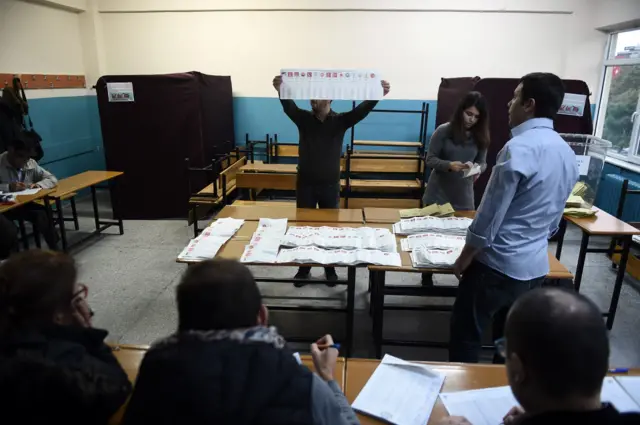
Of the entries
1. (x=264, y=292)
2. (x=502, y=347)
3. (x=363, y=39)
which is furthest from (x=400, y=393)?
(x=363, y=39)

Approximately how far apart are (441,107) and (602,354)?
4856 mm

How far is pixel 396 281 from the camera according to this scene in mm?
3654

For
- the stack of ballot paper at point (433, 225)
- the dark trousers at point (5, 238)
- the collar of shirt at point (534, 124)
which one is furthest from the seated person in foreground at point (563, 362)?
the dark trousers at point (5, 238)

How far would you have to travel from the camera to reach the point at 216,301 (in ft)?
2.76

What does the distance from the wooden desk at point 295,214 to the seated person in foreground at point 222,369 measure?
1864mm

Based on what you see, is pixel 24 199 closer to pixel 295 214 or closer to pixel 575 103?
pixel 295 214

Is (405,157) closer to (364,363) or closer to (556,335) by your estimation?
(364,363)

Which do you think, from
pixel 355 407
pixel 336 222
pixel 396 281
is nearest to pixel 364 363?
pixel 355 407

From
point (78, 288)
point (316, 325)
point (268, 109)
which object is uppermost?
point (268, 109)

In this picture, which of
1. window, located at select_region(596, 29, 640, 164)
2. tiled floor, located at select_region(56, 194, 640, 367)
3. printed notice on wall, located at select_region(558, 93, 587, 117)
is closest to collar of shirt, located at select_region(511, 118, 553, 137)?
tiled floor, located at select_region(56, 194, 640, 367)

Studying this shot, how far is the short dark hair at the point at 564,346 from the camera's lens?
747 millimetres

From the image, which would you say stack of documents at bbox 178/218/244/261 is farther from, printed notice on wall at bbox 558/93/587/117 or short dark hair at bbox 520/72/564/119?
printed notice on wall at bbox 558/93/587/117

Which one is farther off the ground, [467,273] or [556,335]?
[556,335]

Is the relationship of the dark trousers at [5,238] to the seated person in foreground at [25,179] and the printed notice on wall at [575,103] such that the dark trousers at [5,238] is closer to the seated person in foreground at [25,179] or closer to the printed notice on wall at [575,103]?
the seated person in foreground at [25,179]
